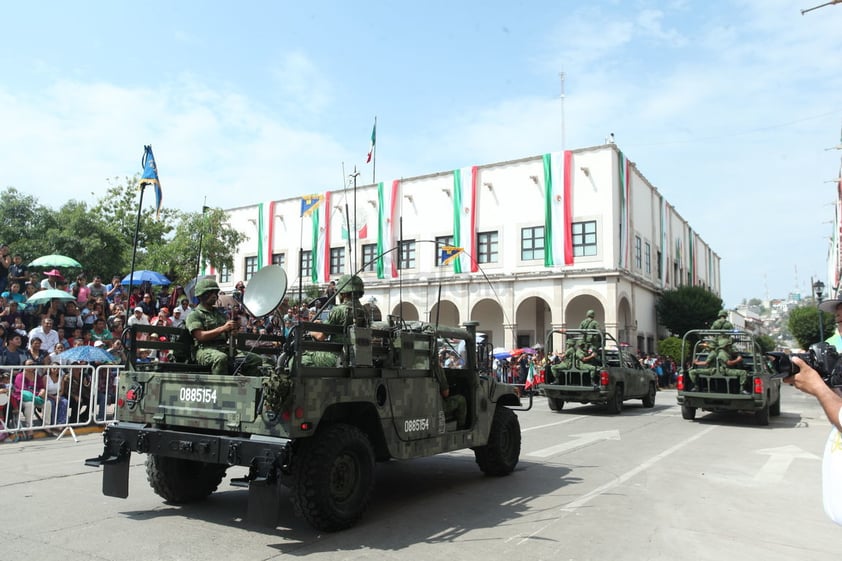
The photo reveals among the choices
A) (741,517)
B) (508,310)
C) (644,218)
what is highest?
(644,218)

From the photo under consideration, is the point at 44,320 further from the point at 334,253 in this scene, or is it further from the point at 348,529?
the point at 334,253

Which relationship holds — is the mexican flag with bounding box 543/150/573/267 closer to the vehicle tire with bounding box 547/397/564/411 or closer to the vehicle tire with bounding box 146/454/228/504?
the vehicle tire with bounding box 547/397/564/411

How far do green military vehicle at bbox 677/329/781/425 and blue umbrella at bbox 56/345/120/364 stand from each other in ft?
39.2

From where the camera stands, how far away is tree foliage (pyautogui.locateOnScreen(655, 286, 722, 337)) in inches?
1736

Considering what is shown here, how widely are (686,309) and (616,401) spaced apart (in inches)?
1180

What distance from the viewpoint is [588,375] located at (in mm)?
16734

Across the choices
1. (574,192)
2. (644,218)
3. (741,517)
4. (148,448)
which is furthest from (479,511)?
(644,218)

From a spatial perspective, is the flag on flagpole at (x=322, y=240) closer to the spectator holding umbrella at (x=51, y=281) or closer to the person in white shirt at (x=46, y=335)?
the spectator holding umbrella at (x=51, y=281)

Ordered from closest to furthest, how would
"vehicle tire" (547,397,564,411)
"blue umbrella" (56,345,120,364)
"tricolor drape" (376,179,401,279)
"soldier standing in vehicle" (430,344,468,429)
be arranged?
"soldier standing in vehicle" (430,344,468,429) < "blue umbrella" (56,345,120,364) < "vehicle tire" (547,397,564,411) < "tricolor drape" (376,179,401,279)

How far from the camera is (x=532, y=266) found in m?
39.1

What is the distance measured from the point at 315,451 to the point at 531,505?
8.64ft

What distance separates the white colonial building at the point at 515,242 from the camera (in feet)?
123

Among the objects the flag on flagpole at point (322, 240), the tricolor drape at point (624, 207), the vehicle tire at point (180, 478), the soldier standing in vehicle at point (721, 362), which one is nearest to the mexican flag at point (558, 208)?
the tricolor drape at point (624, 207)

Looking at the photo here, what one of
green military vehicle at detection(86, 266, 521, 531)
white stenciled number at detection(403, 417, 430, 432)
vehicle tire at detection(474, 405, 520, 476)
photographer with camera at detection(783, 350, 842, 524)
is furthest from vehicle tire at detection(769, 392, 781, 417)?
photographer with camera at detection(783, 350, 842, 524)
